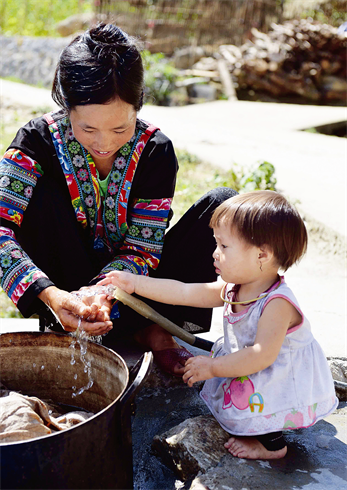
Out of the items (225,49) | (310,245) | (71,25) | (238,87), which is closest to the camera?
(310,245)

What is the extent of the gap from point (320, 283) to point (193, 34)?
10.0 m

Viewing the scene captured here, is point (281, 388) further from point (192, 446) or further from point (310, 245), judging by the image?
point (310, 245)

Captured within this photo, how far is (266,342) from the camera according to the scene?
4.90ft

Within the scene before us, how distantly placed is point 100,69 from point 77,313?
0.75 meters

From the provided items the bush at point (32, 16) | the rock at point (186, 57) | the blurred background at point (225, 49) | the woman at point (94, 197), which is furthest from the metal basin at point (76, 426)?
the bush at point (32, 16)

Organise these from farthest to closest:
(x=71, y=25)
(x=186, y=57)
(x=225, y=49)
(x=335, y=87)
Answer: (x=71, y=25) → (x=186, y=57) → (x=225, y=49) → (x=335, y=87)

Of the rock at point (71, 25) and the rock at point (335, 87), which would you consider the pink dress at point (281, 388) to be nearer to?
the rock at point (335, 87)

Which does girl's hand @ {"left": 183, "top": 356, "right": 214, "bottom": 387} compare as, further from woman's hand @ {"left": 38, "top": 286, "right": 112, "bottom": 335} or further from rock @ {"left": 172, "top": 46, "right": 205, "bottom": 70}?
rock @ {"left": 172, "top": 46, "right": 205, "bottom": 70}

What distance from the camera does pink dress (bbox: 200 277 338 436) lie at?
1.54 meters

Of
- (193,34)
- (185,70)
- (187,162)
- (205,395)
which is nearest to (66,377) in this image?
(205,395)

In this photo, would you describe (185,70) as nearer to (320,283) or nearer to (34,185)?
(320,283)

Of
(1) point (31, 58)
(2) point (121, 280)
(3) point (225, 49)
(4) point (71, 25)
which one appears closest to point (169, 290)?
(2) point (121, 280)

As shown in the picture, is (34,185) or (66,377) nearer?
(66,377)

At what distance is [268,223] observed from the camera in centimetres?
151
